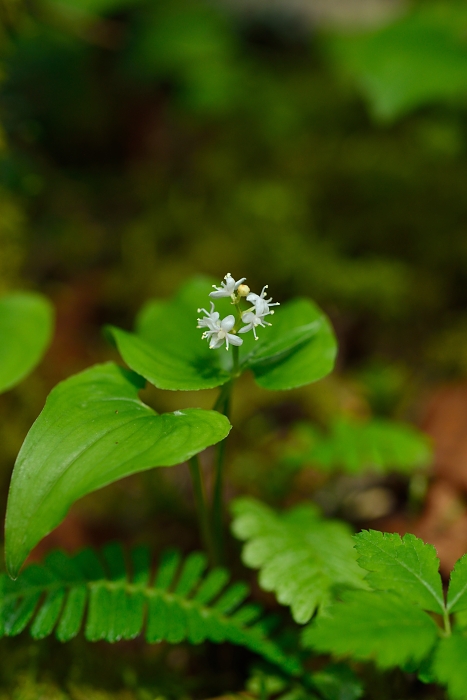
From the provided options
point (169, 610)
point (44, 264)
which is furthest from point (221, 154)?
point (169, 610)

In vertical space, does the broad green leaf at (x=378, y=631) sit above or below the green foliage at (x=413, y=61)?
below

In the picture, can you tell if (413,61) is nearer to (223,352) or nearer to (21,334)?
(223,352)

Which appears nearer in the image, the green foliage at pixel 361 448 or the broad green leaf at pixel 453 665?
the broad green leaf at pixel 453 665

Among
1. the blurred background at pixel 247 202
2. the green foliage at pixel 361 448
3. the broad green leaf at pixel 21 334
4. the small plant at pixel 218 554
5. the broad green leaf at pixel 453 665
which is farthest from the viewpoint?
the blurred background at pixel 247 202

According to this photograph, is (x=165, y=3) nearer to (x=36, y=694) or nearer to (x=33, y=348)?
(x=33, y=348)

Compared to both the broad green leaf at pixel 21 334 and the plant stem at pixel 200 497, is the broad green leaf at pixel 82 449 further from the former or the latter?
the broad green leaf at pixel 21 334

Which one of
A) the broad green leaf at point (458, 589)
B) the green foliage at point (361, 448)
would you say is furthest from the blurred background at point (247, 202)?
the broad green leaf at point (458, 589)
